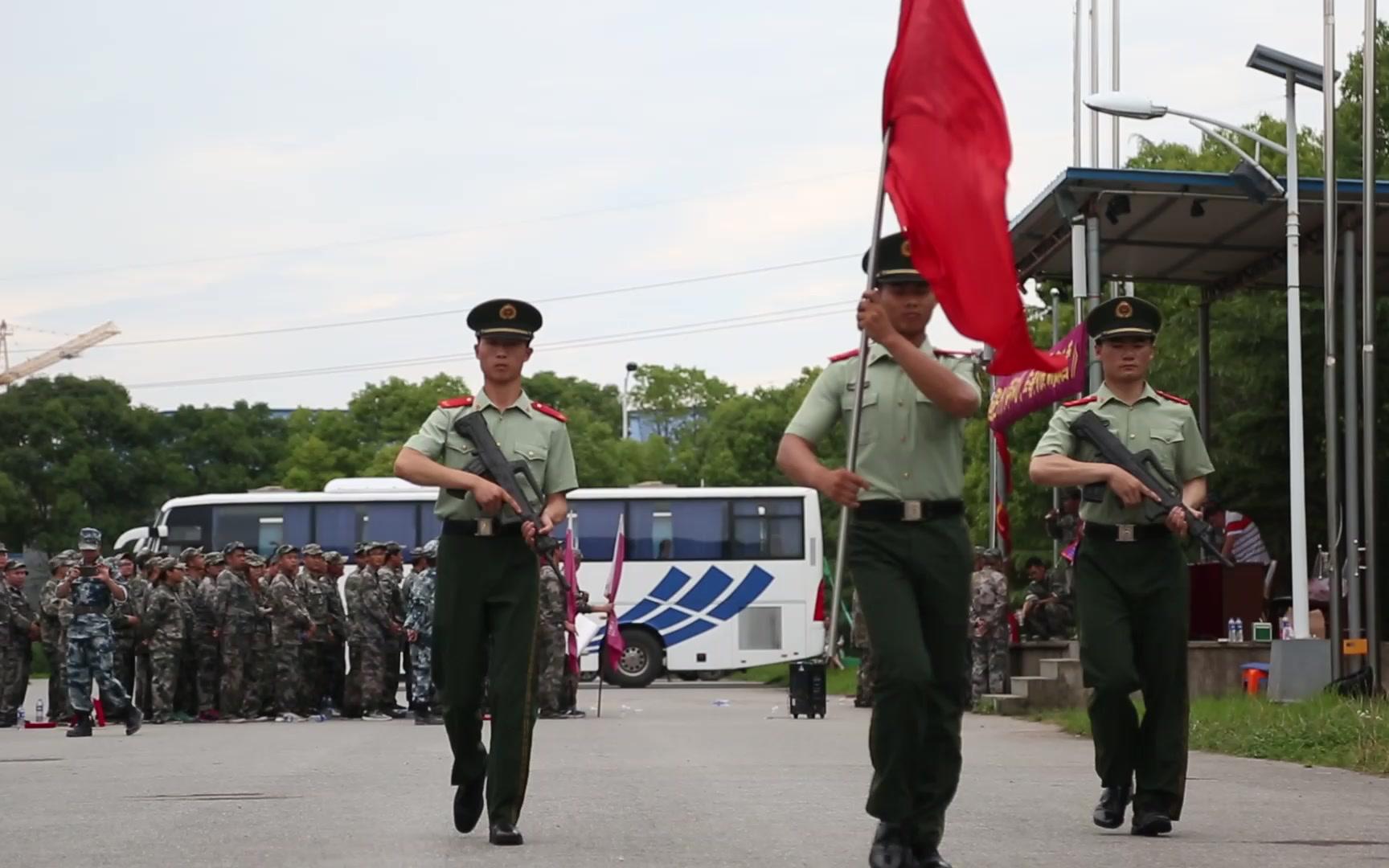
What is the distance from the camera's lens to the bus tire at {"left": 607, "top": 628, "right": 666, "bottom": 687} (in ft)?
128

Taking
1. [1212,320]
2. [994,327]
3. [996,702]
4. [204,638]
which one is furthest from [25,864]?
[1212,320]

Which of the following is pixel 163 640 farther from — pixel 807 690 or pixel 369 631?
pixel 807 690

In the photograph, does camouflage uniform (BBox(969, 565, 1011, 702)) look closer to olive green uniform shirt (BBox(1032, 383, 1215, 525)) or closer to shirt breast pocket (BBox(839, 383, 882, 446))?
olive green uniform shirt (BBox(1032, 383, 1215, 525))

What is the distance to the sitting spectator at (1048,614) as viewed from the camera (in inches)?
1015

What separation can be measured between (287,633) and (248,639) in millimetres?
451

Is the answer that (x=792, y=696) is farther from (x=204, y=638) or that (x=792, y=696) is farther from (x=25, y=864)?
(x=25, y=864)

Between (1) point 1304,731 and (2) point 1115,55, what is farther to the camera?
(2) point 1115,55

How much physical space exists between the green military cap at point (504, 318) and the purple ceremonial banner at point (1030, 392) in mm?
13936

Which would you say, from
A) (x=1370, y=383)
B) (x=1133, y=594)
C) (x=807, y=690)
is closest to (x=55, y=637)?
(x=807, y=690)

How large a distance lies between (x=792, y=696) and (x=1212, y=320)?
531 inches

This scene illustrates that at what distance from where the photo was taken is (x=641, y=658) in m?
39.4

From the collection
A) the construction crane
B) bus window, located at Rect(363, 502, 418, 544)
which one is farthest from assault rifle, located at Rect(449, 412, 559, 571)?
the construction crane

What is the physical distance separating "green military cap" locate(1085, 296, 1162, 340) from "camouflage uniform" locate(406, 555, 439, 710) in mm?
15714

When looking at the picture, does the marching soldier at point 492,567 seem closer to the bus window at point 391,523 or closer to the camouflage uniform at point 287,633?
the camouflage uniform at point 287,633
